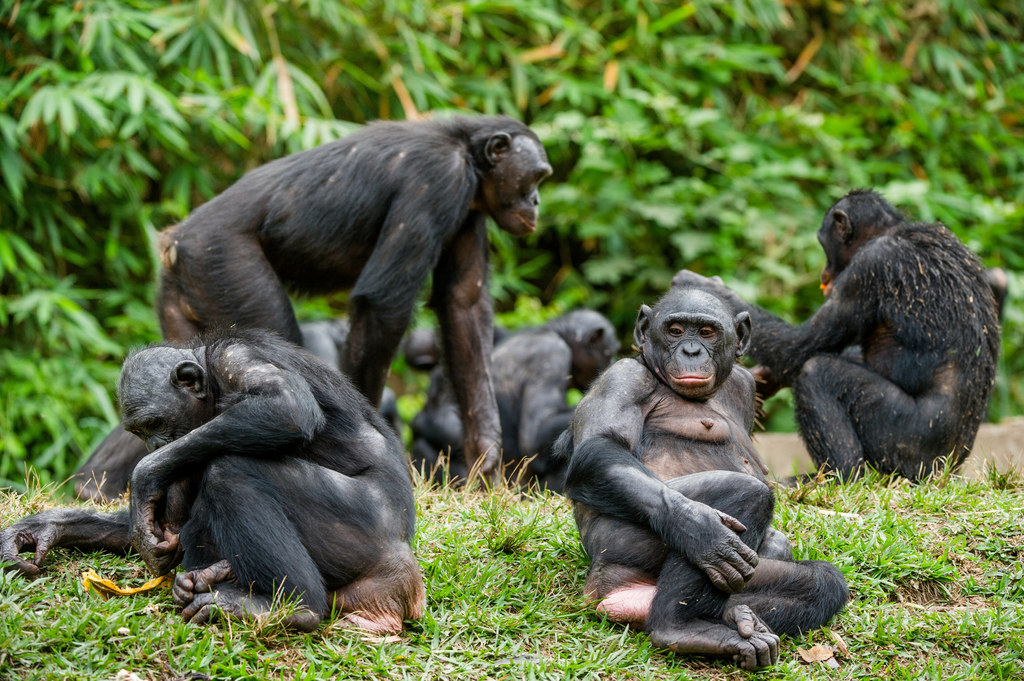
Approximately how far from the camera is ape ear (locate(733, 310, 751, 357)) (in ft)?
14.3

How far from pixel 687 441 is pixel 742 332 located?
0.57 meters

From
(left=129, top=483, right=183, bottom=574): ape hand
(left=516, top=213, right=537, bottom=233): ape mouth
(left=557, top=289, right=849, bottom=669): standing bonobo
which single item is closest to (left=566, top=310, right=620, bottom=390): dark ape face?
(left=516, top=213, right=537, bottom=233): ape mouth

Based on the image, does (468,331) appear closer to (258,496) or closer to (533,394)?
(533,394)

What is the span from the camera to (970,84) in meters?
13.1

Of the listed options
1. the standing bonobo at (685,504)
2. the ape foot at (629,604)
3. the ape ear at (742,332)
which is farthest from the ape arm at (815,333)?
the ape foot at (629,604)

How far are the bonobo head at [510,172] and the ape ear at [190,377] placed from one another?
2.95 meters

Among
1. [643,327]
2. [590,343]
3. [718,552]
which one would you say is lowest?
[590,343]

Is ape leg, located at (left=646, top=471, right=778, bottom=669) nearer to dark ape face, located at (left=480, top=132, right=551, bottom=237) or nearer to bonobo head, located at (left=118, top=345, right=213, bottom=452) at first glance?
bonobo head, located at (left=118, top=345, right=213, bottom=452)

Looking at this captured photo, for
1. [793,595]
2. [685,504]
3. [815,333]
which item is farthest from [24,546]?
[815,333]

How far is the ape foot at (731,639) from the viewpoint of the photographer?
12.0 feet

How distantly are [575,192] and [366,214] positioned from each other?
532 cm

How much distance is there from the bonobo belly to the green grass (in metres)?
0.58

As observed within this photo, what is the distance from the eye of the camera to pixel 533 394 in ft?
24.8

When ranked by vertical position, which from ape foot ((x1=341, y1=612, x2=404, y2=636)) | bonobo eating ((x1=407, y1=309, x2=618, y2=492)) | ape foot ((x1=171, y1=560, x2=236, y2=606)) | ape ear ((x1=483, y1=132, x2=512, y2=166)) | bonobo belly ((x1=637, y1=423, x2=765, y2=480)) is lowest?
bonobo eating ((x1=407, y1=309, x2=618, y2=492))
